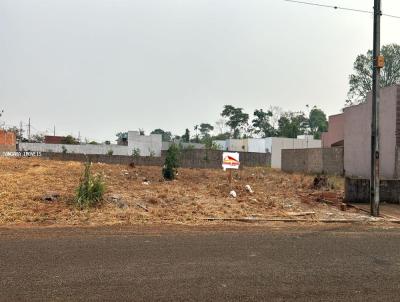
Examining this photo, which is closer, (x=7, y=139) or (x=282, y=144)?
(x=7, y=139)

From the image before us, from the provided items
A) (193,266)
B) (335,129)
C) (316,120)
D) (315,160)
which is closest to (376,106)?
(193,266)

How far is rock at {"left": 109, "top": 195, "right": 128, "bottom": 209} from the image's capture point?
12.7 metres

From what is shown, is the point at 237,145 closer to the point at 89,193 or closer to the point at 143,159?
the point at 143,159

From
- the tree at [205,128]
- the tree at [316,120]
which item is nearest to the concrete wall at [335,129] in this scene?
the tree at [316,120]

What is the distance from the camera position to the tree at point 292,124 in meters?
87.8

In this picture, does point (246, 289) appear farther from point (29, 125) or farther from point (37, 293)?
point (29, 125)

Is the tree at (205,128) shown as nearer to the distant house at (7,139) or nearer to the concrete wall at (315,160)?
the distant house at (7,139)

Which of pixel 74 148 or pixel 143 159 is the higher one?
pixel 74 148

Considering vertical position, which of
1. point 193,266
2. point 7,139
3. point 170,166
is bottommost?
point 193,266

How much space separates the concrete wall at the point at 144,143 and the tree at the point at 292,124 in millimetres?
26620

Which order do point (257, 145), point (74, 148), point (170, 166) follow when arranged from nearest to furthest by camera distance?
point (170, 166)
point (74, 148)
point (257, 145)

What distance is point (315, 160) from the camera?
40750 mm

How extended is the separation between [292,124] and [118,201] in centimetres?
7951

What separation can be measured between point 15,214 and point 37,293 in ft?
21.0
